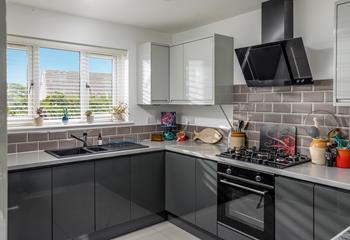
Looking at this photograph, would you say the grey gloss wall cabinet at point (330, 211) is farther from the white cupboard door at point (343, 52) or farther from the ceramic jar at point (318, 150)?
the white cupboard door at point (343, 52)

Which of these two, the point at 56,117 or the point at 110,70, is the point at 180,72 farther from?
the point at 56,117

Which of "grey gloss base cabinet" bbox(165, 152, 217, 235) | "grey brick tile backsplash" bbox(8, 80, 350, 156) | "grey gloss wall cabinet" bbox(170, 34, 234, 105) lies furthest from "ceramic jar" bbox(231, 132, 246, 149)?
"grey gloss base cabinet" bbox(165, 152, 217, 235)

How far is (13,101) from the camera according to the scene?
2947 millimetres

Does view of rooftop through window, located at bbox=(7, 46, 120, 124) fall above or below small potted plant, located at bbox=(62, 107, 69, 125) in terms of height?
above

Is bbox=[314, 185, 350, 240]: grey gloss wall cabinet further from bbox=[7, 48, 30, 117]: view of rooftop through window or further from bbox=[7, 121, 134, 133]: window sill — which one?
bbox=[7, 48, 30, 117]: view of rooftop through window

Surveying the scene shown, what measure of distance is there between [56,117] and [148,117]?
45.8 inches

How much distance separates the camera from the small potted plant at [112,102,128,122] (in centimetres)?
363

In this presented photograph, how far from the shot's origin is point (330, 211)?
190cm

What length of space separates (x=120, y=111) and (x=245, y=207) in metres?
1.93

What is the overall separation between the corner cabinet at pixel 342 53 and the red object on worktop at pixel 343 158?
1.21 feet

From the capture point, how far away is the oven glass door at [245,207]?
2.32 m

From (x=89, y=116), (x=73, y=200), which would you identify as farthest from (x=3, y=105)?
(x=89, y=116)

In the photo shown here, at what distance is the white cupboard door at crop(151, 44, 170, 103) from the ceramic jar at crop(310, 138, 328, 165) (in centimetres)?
189

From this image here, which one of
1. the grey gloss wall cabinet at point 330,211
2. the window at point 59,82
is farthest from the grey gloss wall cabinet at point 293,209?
the window at point 59,82
